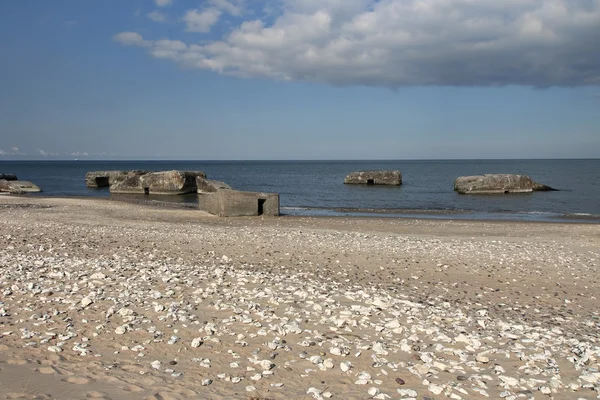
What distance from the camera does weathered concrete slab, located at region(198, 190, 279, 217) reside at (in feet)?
85.1

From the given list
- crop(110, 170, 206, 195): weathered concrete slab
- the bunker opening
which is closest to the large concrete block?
crop(110, 170, 206, 195): weathered concrete slab

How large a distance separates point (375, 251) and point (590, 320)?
22.4 feet

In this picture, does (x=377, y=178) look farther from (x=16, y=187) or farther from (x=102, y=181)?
(x=16, y=187)

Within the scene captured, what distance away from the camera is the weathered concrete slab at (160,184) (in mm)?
46031

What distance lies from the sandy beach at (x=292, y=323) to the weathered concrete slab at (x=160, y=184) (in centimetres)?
3165

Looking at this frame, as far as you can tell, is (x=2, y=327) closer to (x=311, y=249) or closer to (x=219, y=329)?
(x=219, y=329)

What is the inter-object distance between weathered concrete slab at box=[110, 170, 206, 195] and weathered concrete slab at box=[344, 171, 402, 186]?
24415mm

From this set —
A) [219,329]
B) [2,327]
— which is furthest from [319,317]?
[2,327]

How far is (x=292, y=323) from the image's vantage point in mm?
7430

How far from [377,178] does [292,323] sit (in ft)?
190

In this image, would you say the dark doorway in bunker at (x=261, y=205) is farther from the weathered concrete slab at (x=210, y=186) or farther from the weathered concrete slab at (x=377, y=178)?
the weathered concrete slab at (x=377, y=178)

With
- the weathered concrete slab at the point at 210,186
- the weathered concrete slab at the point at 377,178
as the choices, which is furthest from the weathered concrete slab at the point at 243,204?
the weathered concrete slab at the point at 377,178

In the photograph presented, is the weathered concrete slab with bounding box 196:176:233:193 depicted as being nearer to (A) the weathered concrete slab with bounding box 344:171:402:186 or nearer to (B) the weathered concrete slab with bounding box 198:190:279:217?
(B) the weathered concrete slab with bounding box 198:190:279:217

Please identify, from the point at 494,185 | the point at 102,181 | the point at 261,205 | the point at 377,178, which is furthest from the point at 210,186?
the point at 377,178
